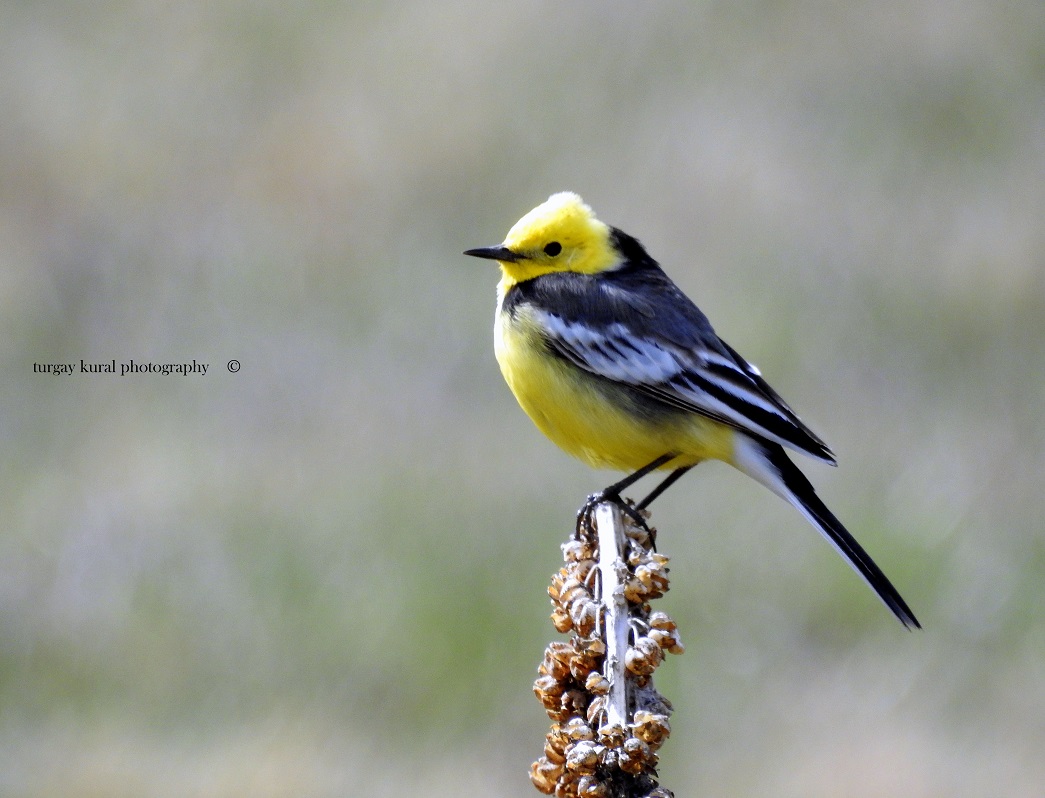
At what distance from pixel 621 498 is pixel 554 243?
3.64 ft

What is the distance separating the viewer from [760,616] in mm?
7453

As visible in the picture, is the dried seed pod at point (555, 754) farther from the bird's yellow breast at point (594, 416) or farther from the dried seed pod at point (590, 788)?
the bird's yellow breast at point (594, 416)

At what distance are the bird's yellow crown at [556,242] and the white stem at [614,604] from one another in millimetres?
1949

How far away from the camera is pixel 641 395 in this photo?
4.86 m

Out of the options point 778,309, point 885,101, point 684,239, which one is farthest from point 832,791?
point 885,101

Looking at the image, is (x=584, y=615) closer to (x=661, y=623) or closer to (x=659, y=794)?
(x=661, y=623)

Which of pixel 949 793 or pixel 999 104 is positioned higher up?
pixel 999 104

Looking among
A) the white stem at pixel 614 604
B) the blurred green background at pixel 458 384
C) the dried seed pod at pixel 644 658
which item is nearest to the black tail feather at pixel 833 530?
the white stem at pixel 614 604

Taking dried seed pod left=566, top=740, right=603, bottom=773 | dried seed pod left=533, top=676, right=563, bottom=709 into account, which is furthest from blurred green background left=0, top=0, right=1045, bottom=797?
dried seed pod left=566, top=740, right=603, bottom=773

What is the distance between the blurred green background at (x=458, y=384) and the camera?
268 inches

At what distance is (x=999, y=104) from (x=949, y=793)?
696 cm

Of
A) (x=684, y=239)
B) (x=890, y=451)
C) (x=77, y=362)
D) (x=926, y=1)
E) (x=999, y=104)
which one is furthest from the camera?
(x=926, y=1)

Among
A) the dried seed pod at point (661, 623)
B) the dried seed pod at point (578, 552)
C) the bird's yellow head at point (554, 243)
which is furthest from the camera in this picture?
the bird's yellow head at point (554, 243)

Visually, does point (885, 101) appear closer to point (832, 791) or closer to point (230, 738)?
point (832, 791)
